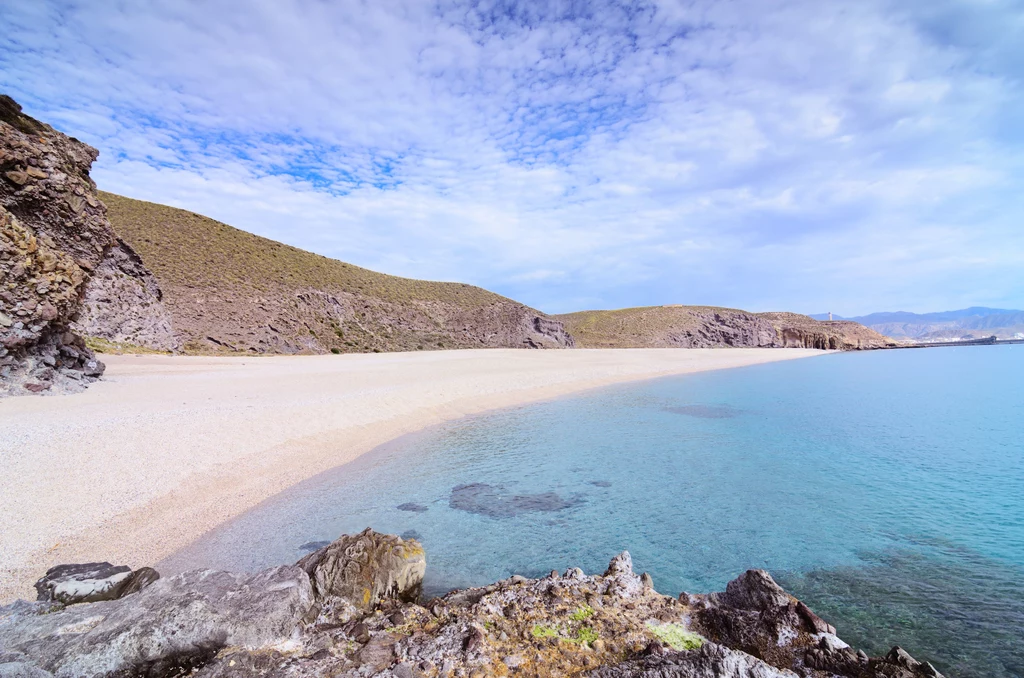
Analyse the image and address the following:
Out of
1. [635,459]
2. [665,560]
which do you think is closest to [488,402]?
[635,459]

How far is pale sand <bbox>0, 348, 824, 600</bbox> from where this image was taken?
5555 mm

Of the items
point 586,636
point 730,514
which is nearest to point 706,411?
point 730,514

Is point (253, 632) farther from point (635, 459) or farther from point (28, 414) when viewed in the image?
point (28, 414)

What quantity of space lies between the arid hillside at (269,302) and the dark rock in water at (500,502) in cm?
2822

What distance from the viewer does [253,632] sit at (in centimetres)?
333

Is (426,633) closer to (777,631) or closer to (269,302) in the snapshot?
(777,631)

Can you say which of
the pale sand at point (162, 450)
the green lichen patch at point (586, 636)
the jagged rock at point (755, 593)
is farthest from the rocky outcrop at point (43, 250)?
the jagged rock at point (755, 593)

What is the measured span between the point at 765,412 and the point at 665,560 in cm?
1260

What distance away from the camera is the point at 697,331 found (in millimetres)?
85438

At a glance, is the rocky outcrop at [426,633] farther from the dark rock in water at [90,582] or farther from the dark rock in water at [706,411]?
the dark rock in water at [706,411]

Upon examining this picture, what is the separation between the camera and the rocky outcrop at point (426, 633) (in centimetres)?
294

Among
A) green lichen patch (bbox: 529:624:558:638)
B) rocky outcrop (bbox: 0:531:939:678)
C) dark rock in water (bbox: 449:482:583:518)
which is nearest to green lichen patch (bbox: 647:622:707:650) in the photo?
rocky outcrop (bbox: 0:531:939:678)

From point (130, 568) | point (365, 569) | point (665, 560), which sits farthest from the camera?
point (665, 560)

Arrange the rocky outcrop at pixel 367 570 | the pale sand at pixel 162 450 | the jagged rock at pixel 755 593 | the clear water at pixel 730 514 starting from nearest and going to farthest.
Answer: the jagged rock at pixel 755 593, the rocky outcrop at pixel 367 570, the clear water at pixel 730 514, the pale sand at pixel 162 450
